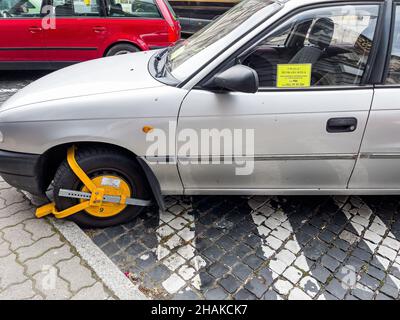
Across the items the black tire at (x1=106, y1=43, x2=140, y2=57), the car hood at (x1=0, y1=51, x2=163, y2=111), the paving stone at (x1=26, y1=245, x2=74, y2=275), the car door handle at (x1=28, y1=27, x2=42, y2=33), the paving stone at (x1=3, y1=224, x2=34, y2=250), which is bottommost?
the paving stone at (x1=26, y1=245, x2=74, y2=275)

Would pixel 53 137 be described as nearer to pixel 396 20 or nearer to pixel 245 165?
pixel 245 165

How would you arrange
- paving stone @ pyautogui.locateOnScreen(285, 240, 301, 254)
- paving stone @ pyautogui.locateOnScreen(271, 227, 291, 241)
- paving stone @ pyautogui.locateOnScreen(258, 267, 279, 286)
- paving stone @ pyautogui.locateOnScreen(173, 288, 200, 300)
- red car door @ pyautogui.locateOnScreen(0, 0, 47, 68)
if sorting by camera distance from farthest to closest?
red car door @ pyautogui.locateOnScreen(0, 0, 47, 68)
paving stone @ pyautogui.locateOnScreen(271, 227, 291, 241)
paving stone @ pyautogui.locateOnScreen(285, 240, 301, 254)
paving stone @ pyautogui.locateOnScreen(258, 267, 279, 286)
paving stone @ pyautogui.locateOnScreen(173, 288, 200, 300)

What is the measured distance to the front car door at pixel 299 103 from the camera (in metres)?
2.26

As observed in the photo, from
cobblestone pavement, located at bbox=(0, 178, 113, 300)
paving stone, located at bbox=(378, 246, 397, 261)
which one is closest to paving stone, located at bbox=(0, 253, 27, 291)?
cobblestone pavement, located at bbox=(0, 178, 113, 300)

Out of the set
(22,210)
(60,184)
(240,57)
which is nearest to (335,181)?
(240,57)

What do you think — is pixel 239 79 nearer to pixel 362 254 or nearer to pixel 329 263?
pixel 329 263

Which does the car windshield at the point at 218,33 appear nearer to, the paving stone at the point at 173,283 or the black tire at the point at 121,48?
the paving stone at the point at 173,283

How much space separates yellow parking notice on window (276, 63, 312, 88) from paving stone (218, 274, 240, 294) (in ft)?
4.32

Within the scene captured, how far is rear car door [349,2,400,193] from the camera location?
227cm

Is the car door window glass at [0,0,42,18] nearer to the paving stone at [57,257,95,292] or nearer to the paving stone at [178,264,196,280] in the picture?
the paving stone at [57,257,95,292]

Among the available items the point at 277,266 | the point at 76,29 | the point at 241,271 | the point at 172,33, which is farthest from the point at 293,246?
the point at 76,29

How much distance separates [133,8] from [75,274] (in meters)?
4.53

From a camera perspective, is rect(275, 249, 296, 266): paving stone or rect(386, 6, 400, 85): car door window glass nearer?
rect(386, 6, 400, 85): car door window glass

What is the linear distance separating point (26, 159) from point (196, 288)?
4.84 feet
